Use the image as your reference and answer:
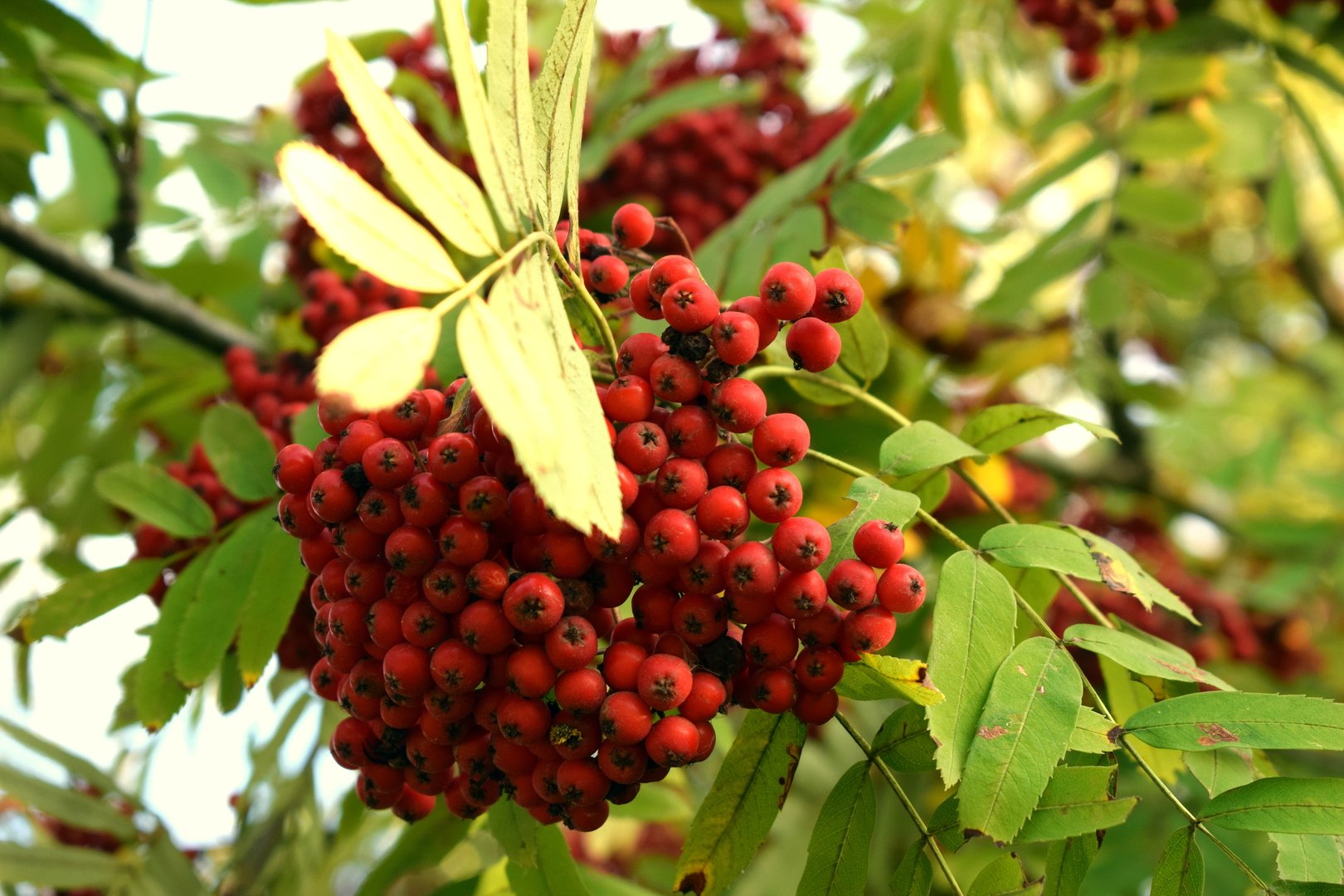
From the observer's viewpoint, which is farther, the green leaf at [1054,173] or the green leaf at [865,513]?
the green leaf at [1054,173]

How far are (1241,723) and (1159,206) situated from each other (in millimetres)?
1666

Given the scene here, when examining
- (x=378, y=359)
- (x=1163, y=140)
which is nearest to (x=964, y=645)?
(x=378, y=359)

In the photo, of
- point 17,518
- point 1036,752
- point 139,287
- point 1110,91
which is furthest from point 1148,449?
point 17,518

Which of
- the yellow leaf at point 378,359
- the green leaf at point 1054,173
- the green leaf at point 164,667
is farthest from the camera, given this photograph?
the green leaf at point 1054,173

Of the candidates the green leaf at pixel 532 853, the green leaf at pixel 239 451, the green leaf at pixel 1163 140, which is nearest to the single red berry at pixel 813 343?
the green leaf at pixel 532 853

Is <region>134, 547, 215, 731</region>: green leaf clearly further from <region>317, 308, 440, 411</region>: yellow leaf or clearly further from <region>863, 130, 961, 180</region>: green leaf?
<region>863, 130, 961, 180</region>: green leaf

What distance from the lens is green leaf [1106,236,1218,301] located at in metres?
2.45

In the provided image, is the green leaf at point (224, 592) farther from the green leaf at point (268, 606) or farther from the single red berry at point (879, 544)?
the single red berry at point (879, 544)

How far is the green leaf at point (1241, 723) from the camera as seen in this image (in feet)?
3.58

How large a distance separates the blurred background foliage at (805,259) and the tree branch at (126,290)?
0.35 feet

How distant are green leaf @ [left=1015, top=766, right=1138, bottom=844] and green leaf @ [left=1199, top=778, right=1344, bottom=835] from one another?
0.17 meters

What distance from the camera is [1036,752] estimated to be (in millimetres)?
1065

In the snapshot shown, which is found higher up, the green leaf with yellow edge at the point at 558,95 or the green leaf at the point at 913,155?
the green leaf with yellow edge at the point at 558,95

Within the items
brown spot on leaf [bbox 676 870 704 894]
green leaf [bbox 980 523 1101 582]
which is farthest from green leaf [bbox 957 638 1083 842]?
brown spot on leaf [bbox 676 870 704 894]
